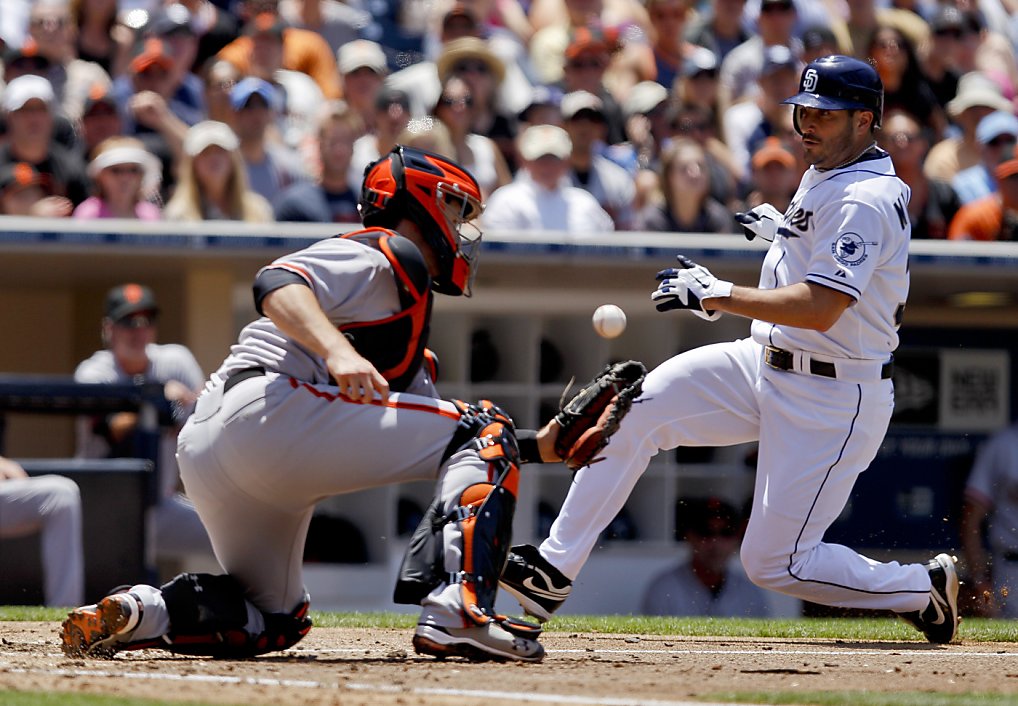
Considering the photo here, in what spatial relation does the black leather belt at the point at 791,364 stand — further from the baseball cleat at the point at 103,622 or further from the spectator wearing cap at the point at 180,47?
the spectator wearing cap at the point at 180,47

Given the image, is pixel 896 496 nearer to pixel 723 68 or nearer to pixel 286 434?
pixel 723 68

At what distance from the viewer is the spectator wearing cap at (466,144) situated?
9.58 metres

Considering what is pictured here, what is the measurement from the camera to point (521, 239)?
8750mm

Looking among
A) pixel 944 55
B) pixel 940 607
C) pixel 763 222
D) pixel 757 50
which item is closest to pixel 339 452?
pixel 763 222

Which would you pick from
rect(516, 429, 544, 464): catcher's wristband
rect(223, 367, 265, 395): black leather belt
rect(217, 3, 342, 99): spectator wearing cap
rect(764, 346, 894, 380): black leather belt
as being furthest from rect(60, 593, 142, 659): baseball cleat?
rect(217, 3, 342, 99): spectator wearing cap

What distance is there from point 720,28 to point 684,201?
252 centimetres

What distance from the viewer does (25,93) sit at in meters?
9.05

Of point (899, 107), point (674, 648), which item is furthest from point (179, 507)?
point (899, 107)

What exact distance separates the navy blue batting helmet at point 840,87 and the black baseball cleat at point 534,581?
1.63 m

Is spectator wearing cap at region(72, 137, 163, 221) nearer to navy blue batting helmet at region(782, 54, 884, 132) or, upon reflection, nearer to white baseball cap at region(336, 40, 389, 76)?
white baseball cap at region(336, 40, 389, 76)

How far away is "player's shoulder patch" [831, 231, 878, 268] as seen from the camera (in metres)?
4.77

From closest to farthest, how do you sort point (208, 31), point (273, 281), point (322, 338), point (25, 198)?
1. point (322, 338)
2. point (273, 281)
3. point (25, 198)
4. point (208, 31)

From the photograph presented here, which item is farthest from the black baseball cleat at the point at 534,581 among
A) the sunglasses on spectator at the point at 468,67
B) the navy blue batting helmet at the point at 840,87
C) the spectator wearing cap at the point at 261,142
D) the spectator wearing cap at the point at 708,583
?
the sunglasses on spectator at the point at 468,67

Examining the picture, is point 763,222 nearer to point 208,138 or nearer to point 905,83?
Result: point 208,138
